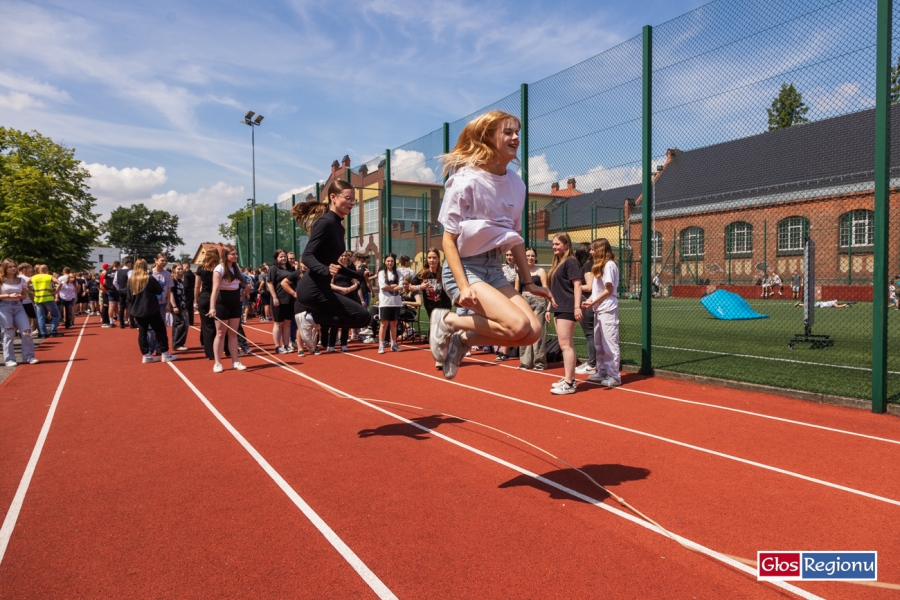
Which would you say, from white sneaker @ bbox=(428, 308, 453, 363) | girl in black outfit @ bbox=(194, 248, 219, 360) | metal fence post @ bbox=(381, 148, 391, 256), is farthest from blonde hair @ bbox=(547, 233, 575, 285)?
metal fence post @ bbox=(381, 148, 391, 256)

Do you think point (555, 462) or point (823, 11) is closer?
point (555, 462)

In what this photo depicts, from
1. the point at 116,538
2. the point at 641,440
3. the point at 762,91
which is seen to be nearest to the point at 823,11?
the point at 762,91

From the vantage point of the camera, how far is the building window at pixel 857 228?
7.16 m

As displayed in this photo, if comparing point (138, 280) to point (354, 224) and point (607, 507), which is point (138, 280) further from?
point (607, 507)

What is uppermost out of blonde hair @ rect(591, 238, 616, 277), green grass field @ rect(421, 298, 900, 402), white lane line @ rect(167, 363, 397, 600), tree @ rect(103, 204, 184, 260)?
tree @ rect(103, 204, 184, 260)

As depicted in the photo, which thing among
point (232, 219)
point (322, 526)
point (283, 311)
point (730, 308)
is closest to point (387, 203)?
point (283, 311)

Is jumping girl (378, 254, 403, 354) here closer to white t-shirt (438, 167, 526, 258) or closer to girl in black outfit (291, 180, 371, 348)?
girl in black outfit (291, 180, 371, 348)

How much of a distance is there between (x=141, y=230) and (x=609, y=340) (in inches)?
5686

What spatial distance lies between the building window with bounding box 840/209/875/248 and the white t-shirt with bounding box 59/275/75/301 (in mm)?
20963

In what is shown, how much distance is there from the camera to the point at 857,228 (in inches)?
327

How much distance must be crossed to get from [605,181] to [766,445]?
571 cm

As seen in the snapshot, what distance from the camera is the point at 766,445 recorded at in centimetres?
533

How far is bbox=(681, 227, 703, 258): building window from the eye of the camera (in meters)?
12.3

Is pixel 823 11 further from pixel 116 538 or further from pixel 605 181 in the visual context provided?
pixel 116 538
